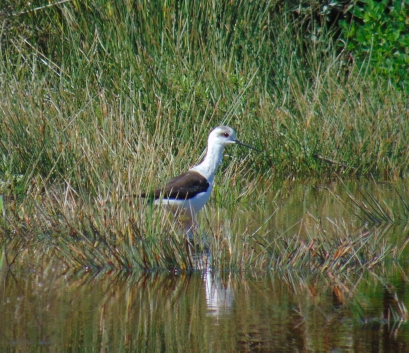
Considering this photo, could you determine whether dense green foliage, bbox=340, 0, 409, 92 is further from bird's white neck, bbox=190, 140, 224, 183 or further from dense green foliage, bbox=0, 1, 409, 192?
bird's white neck, bbox=190, 140, 224, 183

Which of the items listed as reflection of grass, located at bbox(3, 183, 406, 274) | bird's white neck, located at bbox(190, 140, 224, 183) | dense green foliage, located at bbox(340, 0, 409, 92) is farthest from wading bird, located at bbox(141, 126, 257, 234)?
dense green foliage, located at bbox(340, 0, 409, 92)

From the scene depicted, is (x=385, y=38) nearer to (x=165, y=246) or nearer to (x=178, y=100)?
(x=178, y=100)

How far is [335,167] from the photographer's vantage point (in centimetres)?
934

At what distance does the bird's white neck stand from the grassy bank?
289 millimetres

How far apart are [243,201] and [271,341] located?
13.1 feet

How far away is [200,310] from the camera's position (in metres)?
4.33

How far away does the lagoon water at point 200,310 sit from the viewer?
3.80 meters

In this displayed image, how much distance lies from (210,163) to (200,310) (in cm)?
325

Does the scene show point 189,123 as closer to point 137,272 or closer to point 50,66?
point 50,66

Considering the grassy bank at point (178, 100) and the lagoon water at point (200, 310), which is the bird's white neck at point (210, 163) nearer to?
the grassy bank at point (178, 100)

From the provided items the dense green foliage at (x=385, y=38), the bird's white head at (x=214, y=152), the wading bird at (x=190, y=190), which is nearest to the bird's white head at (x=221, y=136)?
the bird's white head at (x=214, y=152)

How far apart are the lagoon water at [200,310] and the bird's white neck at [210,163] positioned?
Answer: 2173 mm

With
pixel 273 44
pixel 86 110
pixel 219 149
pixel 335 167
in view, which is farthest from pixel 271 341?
pixel 273 44

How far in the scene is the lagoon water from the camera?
149 inches
